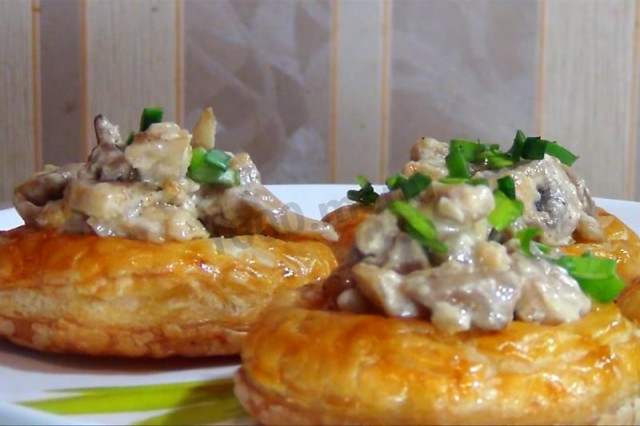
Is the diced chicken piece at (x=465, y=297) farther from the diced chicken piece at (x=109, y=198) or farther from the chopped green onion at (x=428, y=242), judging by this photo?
the diced chicken piece at (x=109, y=198)

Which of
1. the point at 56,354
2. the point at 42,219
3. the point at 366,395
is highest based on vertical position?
the point at 42,219

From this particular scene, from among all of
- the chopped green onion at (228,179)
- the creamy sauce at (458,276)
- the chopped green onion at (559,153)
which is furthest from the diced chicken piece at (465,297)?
the chopped green onion at (559,153)

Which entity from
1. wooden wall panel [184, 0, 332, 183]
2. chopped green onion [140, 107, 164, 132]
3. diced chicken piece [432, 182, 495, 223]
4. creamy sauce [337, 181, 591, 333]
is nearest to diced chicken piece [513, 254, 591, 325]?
creamy sauce [337, 181, 591, 333]

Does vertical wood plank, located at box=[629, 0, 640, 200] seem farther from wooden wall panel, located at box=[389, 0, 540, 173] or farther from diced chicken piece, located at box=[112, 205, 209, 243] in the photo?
diced chicken piece, located at box=[112, 205, 209, 243]

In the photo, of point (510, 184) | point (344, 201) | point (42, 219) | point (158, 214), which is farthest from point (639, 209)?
point (42, 219)

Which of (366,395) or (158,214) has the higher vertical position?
(158,214)

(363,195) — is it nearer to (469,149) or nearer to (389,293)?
(469,149)

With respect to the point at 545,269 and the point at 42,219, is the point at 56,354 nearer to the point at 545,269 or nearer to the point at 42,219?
the point at 42,219
